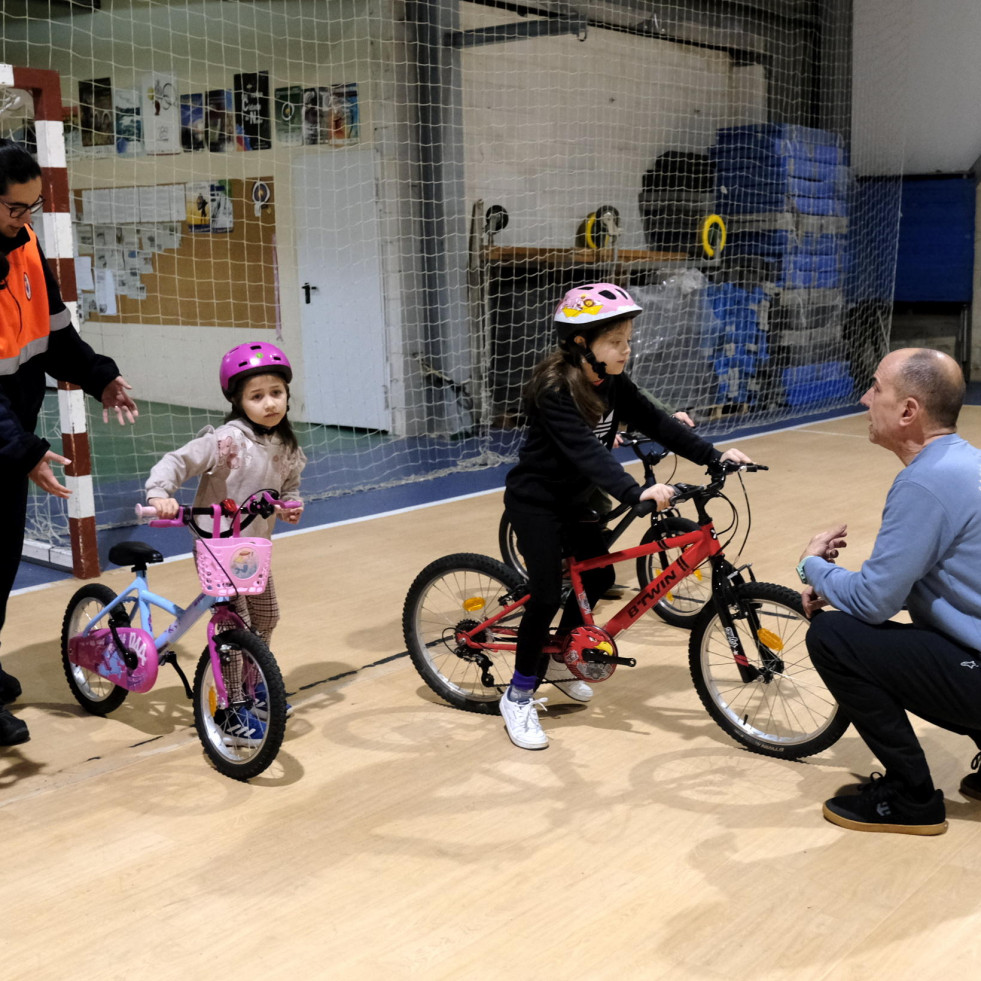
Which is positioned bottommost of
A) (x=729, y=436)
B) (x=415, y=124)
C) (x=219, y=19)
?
(x=729, y=436)

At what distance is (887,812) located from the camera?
247 centimetres

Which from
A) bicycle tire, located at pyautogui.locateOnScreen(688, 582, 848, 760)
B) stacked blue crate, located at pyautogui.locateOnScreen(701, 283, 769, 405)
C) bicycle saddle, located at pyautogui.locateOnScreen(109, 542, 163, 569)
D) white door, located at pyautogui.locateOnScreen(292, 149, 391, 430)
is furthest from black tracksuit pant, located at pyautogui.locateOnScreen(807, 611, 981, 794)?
stacked blue crate, located at pyautogui.locateOnScreen(701, 283, 769, 405)

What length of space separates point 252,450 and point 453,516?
2768 millimetres

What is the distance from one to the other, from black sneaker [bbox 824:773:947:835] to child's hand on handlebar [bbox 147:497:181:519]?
1.54 metres

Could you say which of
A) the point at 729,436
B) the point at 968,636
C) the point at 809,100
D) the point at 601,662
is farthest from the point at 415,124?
the point at 968,636

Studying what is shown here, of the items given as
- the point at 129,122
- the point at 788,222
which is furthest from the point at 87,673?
the point at 788,222

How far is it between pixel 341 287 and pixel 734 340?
292cm

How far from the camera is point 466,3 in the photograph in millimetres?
7926

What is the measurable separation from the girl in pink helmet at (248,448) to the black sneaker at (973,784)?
1.59 m

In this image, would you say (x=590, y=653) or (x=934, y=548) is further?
(x=590, y=653)

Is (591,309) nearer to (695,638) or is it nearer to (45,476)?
(695,638)

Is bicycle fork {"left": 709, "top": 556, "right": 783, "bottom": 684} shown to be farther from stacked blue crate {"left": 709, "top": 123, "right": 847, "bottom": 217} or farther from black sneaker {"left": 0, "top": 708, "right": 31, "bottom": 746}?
stacked blue crate {"left": 709, "top": 123, "right": 847, "bottom": 217}

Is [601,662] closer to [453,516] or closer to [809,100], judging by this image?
[453,516]

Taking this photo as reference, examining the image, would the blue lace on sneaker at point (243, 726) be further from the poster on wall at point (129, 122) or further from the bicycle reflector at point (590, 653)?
the poster on wall at point (129, 122)
